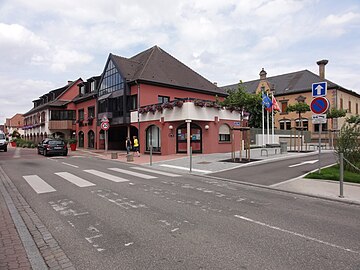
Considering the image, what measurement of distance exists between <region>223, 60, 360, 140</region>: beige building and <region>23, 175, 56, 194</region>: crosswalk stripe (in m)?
40.5

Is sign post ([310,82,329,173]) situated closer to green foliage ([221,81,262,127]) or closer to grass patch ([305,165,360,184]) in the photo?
grass patch ([305,165,360,184])

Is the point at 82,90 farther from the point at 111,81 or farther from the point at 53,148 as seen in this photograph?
the point at 53,148

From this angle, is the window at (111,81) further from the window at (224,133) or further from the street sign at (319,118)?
the street sign at (319,118)

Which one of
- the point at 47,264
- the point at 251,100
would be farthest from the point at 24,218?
the point at 251,100

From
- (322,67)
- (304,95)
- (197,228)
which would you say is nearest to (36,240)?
(197,228)

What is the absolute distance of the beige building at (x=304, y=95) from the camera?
4509 centimetres

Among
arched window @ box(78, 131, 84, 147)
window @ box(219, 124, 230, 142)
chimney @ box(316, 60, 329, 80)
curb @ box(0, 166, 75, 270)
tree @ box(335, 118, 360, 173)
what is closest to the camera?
curb @ box(0, 166, 75, 270)

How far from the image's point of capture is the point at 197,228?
201 inches

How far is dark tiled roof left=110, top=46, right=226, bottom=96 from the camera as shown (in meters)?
27.7

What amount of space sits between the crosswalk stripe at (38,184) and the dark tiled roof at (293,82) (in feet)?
140

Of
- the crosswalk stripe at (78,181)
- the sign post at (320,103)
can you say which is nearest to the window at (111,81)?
the crosswalk stripe at (78,181)

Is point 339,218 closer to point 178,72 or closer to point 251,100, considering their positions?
point 178,72

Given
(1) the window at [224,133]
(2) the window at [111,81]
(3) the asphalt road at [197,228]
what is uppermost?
(2) the window at [111,81]

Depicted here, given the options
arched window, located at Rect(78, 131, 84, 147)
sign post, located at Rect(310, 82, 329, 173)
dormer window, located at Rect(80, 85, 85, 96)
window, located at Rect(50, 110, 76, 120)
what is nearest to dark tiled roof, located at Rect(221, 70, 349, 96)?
dormer window, located at Rect(80, 85, 85, 96)
